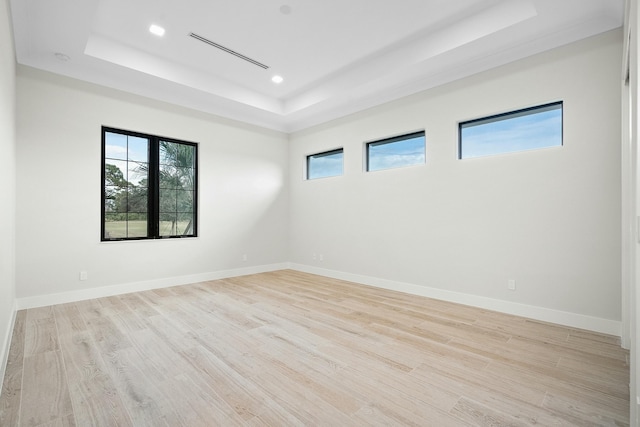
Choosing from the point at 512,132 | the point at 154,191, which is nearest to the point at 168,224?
the point at 154,191

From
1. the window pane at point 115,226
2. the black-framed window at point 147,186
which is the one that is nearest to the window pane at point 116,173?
the black-framed window at point 147,186

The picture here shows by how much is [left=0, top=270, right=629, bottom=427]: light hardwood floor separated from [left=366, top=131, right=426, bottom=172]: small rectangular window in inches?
86.8

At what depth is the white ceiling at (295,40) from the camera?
120 inches

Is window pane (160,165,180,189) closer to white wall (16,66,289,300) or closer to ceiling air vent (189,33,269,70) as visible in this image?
white wall (16,66,289,300)

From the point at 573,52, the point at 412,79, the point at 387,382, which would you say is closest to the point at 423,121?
the point at 412,79

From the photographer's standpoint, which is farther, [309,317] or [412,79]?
[412,79]

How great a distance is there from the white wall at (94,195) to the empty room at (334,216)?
3cm

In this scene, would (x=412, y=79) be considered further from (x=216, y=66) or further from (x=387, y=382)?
(x=387, y=382)

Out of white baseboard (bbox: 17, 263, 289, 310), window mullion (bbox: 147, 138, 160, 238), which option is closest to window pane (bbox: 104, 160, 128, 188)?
window mullion (bbox: 147, 138, 160, 238)

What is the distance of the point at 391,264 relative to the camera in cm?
470

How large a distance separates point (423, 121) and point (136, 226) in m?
4.50

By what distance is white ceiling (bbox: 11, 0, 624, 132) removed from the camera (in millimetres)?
3045

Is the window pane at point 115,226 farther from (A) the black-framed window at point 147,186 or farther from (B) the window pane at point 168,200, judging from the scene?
(B) the window pane at point 168,200

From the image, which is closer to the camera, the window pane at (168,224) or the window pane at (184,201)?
the window pane at (168,224)
